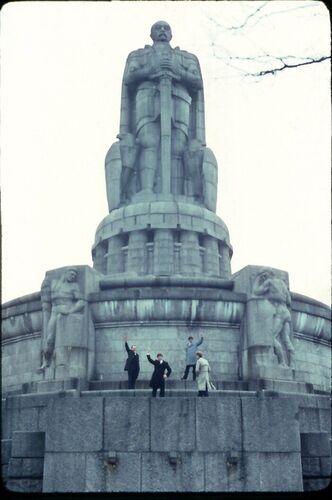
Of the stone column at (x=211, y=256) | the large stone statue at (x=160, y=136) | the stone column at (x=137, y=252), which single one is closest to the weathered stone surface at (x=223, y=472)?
the stone column at (x=137, y=252)

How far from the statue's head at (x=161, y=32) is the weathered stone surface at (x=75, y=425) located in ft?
67.0

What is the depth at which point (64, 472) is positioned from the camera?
11.6m

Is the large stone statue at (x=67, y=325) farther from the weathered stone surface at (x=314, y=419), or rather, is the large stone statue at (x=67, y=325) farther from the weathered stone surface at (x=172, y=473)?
the weathered stone surface at (x=172, y=473)

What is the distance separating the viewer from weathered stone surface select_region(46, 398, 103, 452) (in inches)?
463

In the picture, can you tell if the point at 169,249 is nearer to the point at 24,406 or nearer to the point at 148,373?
the point at 148,373

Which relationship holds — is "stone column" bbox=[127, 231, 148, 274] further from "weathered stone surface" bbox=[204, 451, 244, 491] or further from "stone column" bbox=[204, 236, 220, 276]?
"weathered stone surface" bbox=[204, 451, 244, 491]

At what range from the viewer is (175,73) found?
1095 inches

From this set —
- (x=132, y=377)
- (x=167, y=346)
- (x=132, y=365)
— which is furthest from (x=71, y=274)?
(x=132, y=377)

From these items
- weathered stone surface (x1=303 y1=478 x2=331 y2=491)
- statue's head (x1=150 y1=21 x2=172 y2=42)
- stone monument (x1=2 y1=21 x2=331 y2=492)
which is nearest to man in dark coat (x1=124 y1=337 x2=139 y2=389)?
stone monument (x1=2 y1=21 x2=331 y2=492)

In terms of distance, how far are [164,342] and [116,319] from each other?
4.89 feet

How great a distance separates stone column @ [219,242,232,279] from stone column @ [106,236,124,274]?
158 inches

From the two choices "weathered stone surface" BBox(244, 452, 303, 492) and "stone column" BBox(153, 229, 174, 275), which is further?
"stone column" BBox(153, 229, 174, 275)

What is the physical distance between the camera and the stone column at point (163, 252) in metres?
24.4
